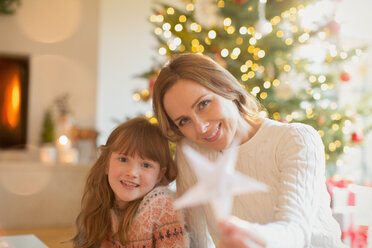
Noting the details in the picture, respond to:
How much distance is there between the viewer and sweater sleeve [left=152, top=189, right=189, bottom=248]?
4.12 feet

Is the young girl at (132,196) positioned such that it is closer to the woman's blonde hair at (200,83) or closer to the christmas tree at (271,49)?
the woman's blonde hair at (200,83)

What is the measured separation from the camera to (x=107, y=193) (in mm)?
1479

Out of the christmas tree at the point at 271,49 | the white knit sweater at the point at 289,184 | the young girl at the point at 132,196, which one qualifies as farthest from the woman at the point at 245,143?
the christmas tree at the point at 271,49

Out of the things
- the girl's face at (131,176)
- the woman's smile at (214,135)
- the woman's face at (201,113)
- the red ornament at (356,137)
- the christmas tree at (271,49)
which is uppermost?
the christmas tree at (271,49)

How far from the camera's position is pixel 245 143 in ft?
4.20

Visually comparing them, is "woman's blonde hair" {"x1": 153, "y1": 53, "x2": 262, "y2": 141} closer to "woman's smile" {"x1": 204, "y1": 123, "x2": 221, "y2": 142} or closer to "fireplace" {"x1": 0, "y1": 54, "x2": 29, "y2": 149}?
"woman's smile" {"x1": 204, "y1": 123, "x2": 221, "y2": 142}

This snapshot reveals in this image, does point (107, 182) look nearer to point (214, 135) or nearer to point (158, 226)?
point (158, 226)

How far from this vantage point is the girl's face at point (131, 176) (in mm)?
1349

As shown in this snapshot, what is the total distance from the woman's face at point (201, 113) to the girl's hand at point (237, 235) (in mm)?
517

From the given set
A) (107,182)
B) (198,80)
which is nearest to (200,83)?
(198,80)

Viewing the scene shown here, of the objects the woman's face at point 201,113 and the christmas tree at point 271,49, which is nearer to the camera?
the woman's face at point 201,113

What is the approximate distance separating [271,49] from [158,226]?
1792 millimetres

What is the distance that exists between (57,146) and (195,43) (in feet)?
10.1

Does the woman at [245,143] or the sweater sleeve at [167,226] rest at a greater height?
the woman at [245,143]
